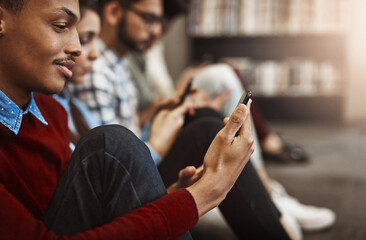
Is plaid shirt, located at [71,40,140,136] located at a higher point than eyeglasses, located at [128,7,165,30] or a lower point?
lower

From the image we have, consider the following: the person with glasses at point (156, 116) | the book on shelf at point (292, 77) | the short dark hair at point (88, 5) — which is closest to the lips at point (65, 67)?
the person with glasses at point (156, 116)

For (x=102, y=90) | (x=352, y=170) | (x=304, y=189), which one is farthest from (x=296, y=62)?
(x=102, y=90)

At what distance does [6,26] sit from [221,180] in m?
0.44

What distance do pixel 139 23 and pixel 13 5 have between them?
993 mm

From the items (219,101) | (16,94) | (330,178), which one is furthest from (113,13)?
(330,178)

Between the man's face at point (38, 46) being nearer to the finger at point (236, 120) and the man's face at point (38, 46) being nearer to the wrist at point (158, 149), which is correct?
the finger at point (236, 120)

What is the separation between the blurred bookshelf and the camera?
10.6 ft

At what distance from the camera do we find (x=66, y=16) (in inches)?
27.6

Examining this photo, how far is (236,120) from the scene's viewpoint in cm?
73

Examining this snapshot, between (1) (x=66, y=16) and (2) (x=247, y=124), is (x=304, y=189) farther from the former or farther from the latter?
(1) (x=66, y=16)

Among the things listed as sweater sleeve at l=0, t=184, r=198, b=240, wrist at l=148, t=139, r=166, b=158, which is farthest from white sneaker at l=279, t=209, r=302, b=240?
sweater sleeve at l=0, t=184, r=198, b=240

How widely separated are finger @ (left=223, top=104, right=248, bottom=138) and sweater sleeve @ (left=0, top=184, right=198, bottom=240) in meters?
0.14

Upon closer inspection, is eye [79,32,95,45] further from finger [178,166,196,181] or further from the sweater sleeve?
the sweater sleeve

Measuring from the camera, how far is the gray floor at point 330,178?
4.58 feet
